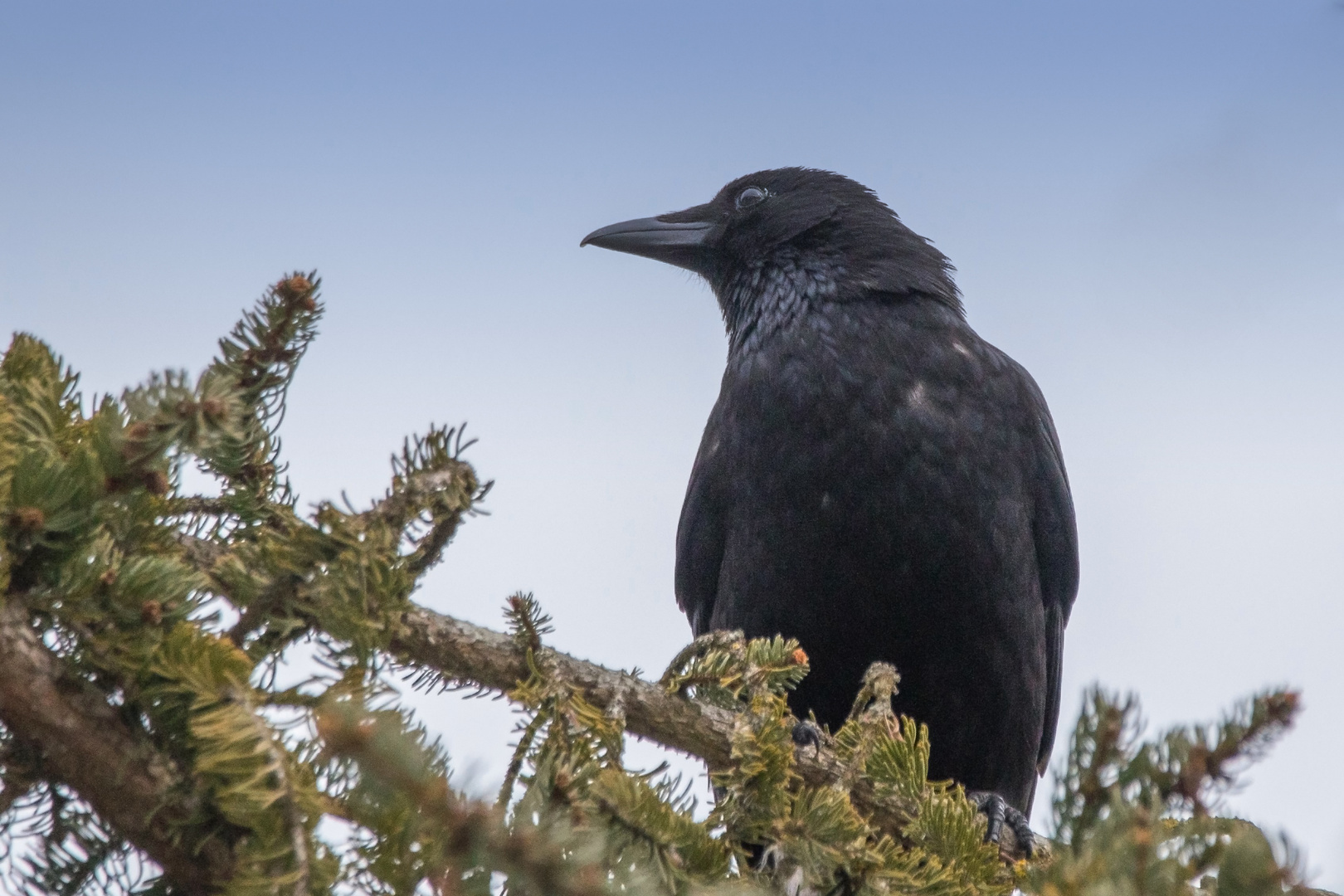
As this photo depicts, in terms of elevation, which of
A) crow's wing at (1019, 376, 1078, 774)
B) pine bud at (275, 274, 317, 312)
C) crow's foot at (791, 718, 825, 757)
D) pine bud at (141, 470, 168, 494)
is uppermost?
crow's wing at (1019, 376, 1078, 774)

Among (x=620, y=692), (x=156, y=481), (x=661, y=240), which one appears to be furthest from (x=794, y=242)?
(x=156, y=481)

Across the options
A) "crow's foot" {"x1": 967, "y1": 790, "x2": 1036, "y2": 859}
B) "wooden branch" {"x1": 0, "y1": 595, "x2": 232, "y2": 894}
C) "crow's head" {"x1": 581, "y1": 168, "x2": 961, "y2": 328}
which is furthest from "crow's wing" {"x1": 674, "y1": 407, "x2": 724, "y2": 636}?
"wooden branch" {"x1": 0, "y1": 595, "x2": 232, "y2": 894}

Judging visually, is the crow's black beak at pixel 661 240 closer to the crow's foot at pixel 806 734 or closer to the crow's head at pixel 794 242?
the crow's head at pixel 794 242

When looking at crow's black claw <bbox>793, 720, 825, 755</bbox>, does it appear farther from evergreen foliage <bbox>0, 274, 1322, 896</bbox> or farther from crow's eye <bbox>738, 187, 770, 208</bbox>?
crow's eye <bbox>738, 187, 770, 208</bbox>

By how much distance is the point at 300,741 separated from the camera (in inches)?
51.5

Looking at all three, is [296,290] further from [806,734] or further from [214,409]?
[806,734]

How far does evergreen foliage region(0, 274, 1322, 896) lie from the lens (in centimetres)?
121

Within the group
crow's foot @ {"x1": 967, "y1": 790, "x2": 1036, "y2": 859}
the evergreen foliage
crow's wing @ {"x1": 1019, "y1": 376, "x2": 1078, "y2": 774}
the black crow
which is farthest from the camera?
crow's wing @ {"x1": 1019, "y1": 376, "x2": 1078, "y2": 774}

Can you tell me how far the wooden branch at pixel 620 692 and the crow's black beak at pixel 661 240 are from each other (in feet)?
9.80

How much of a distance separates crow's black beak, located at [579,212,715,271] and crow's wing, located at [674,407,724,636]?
1009 millimetres

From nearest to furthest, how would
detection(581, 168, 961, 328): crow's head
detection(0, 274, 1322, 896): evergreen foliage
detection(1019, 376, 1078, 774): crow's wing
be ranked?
1. detection(0, 274, 1322, 896): evergreen foliage
2. detection(1019, 376, 1078, 774): crow's wing
3. detection(581, 168, 961, 328): crow's head

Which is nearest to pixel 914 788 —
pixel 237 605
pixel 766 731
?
pixel 766 731

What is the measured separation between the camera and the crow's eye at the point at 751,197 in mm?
5094

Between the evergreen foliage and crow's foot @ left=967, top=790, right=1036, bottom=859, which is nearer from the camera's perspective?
the evergreen foliage
